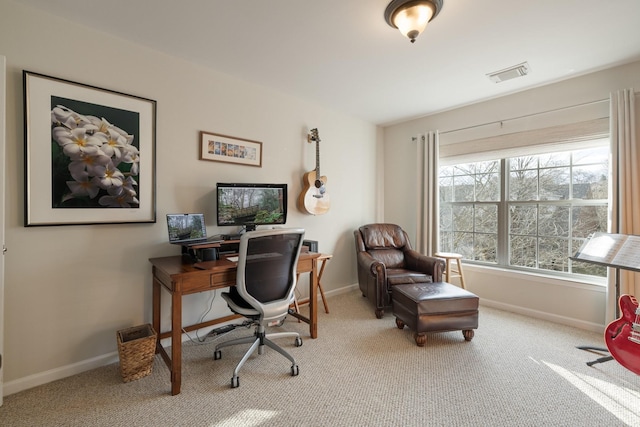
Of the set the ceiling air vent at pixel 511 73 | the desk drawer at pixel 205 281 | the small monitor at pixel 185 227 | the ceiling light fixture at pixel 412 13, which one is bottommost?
the desk drawer at pixel 205 281

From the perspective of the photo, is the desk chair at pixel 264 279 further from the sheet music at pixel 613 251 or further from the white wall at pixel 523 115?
the white wall at pixel 523 115

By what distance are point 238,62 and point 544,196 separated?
3497 millimetres

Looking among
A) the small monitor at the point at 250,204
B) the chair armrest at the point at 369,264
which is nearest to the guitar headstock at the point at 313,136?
the small monitor at the point at 250,204

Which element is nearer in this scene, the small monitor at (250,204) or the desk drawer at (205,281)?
the desk drawer at (205,281)

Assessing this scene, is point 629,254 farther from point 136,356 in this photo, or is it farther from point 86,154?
point 86,154

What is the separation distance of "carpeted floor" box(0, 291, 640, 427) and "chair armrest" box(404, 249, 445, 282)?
82cm

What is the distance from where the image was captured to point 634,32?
79.6 inches

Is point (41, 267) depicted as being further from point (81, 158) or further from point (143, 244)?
point (81, 158)

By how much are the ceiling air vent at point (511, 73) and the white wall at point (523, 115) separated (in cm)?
50

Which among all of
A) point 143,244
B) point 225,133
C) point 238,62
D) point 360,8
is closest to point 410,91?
point 360,8

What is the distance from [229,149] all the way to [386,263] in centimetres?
226

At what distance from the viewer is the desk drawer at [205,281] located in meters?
1.77

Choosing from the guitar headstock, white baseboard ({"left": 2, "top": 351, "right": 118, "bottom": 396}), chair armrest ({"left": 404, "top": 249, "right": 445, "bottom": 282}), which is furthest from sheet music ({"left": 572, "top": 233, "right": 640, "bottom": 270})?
white baseboard ({"left": 2, "top": 351, "right": 118, "bottom": 396})

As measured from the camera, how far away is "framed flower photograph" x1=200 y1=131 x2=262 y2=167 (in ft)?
8.27
